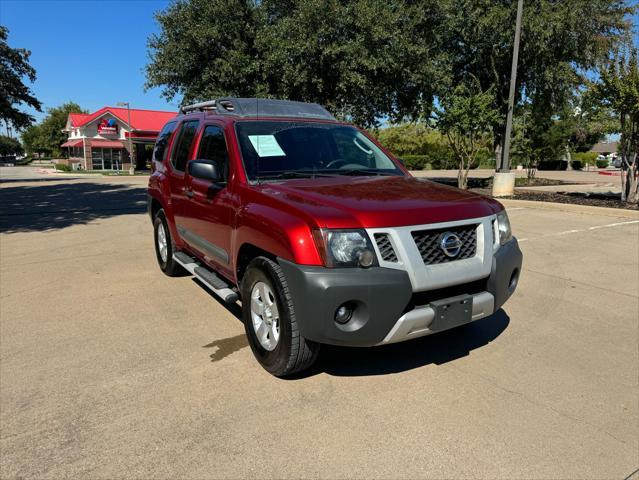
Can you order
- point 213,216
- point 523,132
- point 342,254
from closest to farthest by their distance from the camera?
point 342,254 < point 213,216 < point 523,132

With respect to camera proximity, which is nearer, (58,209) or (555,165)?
(58,209)

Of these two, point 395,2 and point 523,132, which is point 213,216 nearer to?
point 395,2

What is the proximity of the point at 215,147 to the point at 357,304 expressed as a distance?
92.3 inches

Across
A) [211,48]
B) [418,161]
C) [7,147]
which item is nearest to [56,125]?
[7,147]

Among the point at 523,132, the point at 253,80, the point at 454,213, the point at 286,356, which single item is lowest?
the point at 286,356

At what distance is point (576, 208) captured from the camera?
12555 millimetres

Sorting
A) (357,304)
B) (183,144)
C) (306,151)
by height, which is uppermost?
(183,144)

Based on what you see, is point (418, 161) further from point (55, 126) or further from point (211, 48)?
point (55, 126)

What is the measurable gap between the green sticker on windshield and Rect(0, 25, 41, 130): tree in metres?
32.4

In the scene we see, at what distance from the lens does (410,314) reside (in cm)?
288

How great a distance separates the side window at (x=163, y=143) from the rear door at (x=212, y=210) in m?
1.31

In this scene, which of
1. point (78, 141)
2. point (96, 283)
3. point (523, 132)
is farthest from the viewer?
point (78, 141)

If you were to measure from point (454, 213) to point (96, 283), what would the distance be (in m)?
4.51

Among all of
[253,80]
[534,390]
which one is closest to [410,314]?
[534,390]
